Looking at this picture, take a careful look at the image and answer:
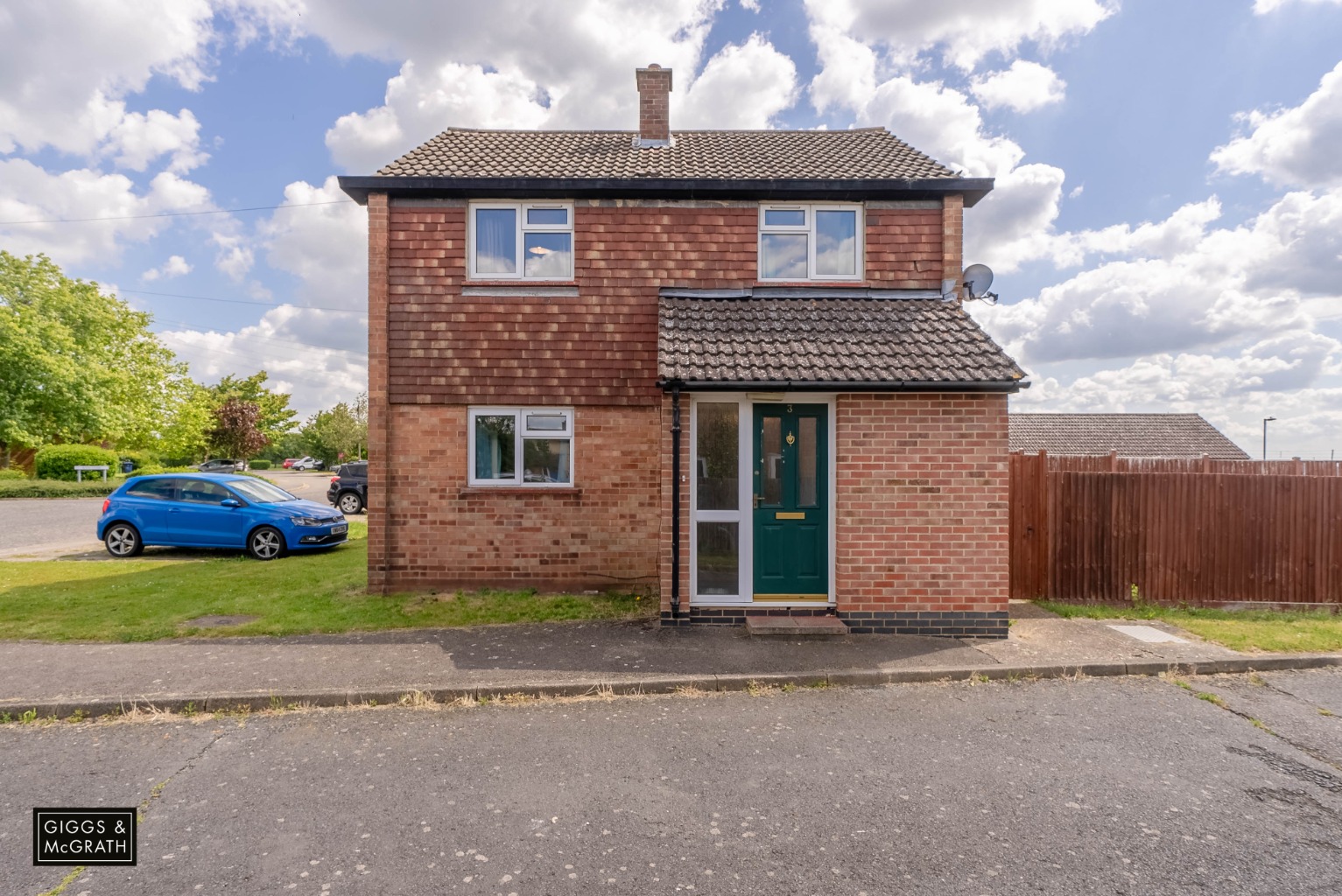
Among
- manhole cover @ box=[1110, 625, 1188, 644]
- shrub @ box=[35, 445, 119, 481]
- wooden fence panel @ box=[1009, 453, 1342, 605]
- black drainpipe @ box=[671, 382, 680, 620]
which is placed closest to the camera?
manhole cover @ box=[1110, 625, 1188, 644]

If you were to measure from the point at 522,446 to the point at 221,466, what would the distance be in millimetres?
44426

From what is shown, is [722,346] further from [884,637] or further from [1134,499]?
[1134,499]

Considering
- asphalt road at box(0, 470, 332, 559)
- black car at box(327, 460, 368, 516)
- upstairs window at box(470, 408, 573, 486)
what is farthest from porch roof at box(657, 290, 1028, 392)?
black car at box(327, 460, 368, 516)

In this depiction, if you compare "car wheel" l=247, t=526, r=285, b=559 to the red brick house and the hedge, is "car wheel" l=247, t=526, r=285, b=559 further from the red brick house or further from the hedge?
the hedge

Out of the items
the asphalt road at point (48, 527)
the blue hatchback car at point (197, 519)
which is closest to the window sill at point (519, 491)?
the blue hatchback car at point (197, 519)

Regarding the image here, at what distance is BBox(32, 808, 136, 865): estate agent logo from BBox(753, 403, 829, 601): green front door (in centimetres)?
530

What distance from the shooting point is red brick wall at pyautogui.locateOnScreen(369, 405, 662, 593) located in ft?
27.7

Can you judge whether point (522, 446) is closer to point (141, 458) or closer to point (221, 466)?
point (141, 458)

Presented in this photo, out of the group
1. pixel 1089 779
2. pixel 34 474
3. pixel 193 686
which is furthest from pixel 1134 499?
pixel 34 474

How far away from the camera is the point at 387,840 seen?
317cm

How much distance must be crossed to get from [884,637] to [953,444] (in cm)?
215

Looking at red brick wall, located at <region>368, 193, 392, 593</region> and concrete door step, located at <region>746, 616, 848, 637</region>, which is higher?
red brick wall, located at <region>368, 193, 392, 593</region>

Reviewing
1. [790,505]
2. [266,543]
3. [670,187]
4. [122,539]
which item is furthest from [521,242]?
[122,539]

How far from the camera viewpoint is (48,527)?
1555 cm
